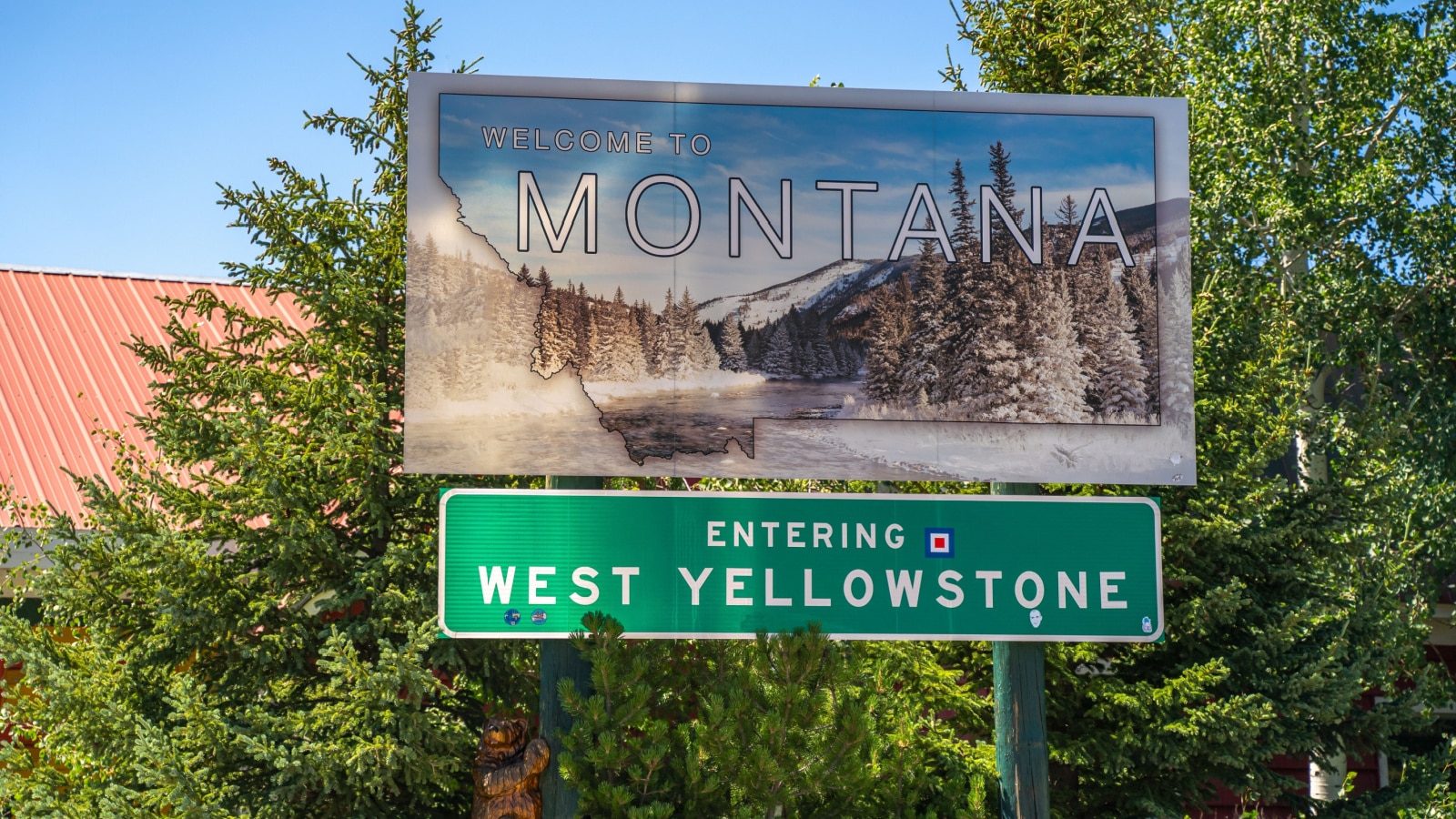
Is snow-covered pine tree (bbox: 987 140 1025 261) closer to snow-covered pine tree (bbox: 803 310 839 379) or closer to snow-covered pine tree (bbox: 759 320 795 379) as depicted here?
snow-covered pine tree (bbox: 803 310 839 379)

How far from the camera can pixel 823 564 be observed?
5359 millimetres

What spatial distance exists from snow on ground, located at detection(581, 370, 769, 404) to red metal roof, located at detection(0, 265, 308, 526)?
513 cm

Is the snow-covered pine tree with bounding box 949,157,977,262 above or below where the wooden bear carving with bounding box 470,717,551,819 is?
above

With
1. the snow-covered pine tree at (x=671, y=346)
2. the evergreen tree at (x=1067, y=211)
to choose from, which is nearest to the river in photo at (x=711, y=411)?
the snow-covered pine tree at (x=671, y=346)

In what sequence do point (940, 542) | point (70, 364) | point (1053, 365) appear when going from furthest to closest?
point (70, 364) → point (1053, 365) → point (940, 542)

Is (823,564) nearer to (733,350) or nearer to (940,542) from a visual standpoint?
(940,542)

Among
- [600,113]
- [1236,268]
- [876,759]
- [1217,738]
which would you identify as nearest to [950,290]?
[600,113]

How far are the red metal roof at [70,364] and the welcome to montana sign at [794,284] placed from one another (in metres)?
4.80

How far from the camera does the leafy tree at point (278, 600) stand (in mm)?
6215

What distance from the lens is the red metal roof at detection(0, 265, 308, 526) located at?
32.2ft

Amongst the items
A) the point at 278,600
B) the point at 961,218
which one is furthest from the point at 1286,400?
the point at 278,600

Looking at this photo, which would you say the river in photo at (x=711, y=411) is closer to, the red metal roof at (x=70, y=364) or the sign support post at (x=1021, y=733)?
the sign support post at (x=1021, y=733)

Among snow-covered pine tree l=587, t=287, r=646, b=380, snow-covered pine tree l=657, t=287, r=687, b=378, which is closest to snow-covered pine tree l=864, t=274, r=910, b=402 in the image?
snow-covered pine tree l=657, t=287, r=687, b=378

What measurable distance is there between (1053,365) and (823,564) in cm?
151
